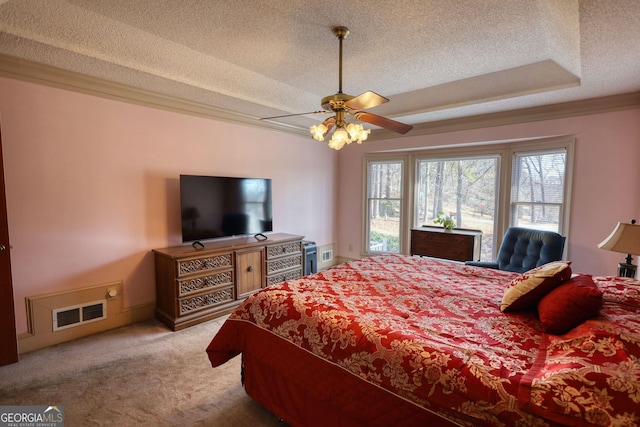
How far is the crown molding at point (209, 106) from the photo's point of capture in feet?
8.46

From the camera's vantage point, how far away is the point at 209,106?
3.71m

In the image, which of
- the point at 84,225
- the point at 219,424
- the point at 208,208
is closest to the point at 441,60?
the point at 208,208

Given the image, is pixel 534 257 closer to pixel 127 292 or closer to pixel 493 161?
pixel 493 161

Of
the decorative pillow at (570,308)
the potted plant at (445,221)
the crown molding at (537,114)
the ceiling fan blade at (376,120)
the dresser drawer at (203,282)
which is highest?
the crown molding at (537,114)

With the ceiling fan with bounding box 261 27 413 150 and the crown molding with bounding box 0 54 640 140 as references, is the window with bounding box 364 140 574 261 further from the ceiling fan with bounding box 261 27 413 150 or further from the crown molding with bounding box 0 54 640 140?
the ceiling fan with bounding box 261 27 413 150

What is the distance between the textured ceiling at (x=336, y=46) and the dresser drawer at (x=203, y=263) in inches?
71.4

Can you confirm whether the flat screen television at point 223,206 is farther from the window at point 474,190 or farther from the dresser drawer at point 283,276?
the window at point 474,190

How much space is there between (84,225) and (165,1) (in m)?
2.19

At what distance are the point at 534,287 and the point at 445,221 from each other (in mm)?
2815

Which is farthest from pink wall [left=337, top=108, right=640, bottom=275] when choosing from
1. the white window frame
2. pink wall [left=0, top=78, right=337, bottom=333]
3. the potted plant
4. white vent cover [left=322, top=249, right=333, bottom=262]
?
pink wall [left=0, top=78, right=337, bottom=333]

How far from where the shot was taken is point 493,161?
14.2 feet

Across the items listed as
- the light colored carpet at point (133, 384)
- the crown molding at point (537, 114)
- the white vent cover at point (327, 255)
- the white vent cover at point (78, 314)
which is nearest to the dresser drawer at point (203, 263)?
the light colored carpet at point (133, 384)

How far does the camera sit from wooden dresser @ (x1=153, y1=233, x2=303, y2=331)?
10.3 feet

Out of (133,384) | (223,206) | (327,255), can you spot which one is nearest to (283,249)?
(223,206)
